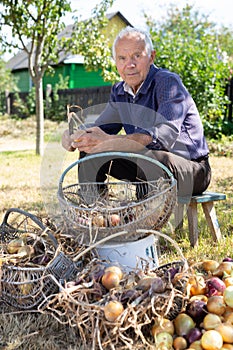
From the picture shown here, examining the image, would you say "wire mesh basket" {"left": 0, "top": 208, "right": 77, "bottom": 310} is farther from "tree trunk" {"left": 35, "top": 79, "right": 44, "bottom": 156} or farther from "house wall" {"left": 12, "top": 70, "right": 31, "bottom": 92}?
"house wall" {"left": 12, "top": 70, "right": 31, "bottom": 92}

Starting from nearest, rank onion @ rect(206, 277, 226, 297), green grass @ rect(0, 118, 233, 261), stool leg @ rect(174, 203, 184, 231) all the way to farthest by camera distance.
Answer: onion @ rect(206, 277, 226, 297)
green grass @ rect(0, 118, 233, 261)
stool leg @ rect(174, 203, 184, 231)

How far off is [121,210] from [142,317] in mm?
607

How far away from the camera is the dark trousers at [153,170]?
254 cm

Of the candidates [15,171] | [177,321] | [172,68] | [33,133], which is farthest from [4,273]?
[33,133]

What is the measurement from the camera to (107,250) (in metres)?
2.21

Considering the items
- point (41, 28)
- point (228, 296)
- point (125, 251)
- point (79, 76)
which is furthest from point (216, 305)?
point (79, 76)

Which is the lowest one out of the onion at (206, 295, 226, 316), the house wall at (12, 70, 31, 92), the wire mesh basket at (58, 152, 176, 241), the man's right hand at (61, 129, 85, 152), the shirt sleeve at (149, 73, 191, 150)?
the house wall at (12, 70, 31, 92)

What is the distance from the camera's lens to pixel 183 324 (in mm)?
1768

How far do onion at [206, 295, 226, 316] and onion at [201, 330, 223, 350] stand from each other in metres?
0.14

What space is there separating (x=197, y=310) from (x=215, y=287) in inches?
6.2

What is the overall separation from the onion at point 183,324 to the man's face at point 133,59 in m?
1.55

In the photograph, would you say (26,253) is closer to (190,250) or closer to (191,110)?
(190,250)

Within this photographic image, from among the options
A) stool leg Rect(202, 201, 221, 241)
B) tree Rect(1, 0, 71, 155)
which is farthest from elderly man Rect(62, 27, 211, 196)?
tree Rect(1, 0, 71, 155)

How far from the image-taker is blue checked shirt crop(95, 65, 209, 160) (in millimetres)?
2549
